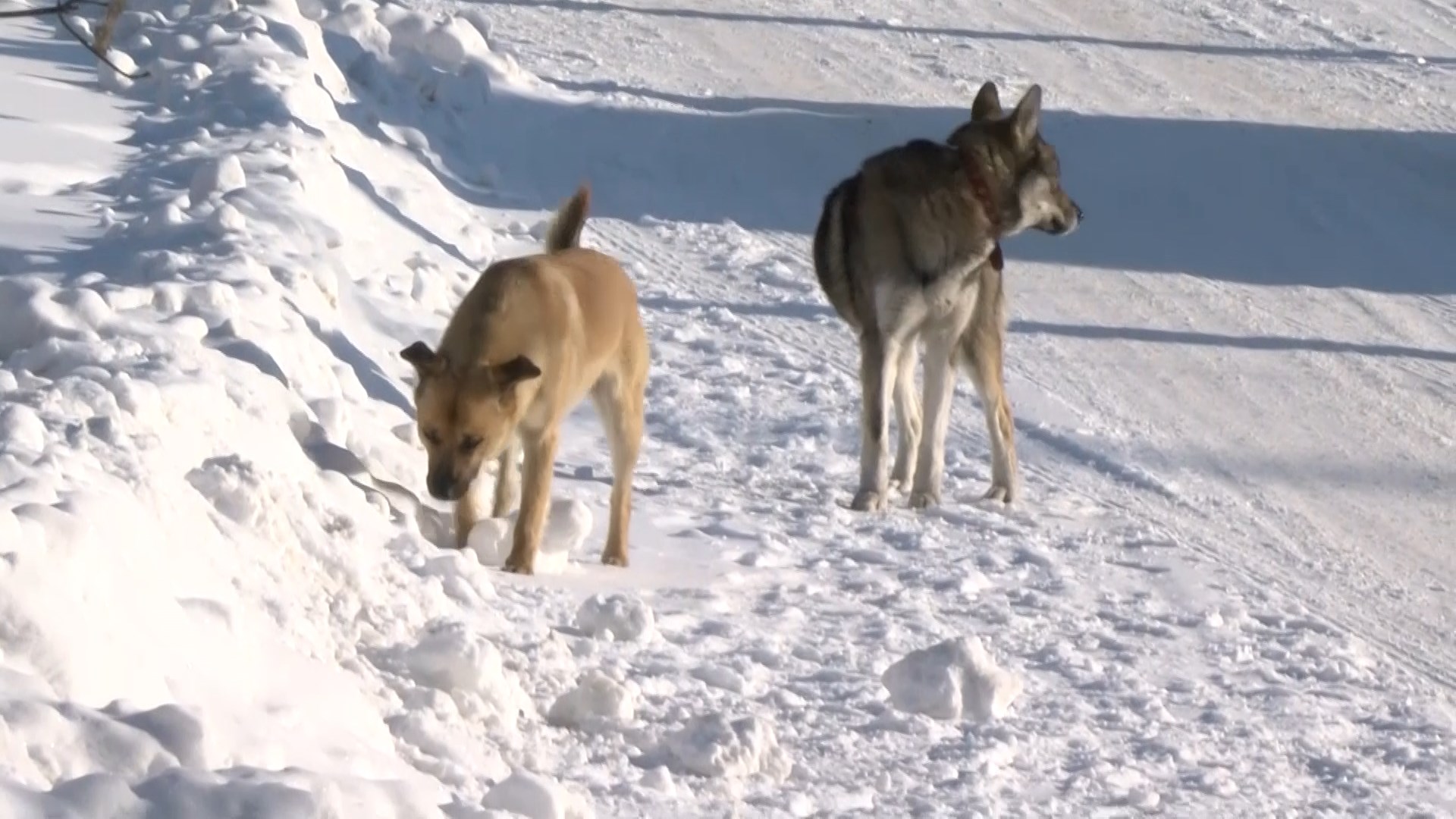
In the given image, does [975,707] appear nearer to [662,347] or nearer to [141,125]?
[662,347]

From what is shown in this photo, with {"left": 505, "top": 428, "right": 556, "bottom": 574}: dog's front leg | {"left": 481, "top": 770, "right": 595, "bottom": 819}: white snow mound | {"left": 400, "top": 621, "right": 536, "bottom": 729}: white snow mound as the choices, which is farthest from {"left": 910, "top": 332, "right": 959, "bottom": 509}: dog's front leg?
{"left": 481, "top": 770, "right": 595, "bottom": 819}: white snow mound

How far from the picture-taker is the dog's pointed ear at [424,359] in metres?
7.03

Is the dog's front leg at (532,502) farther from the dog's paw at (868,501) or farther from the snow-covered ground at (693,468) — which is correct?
the dog's paw at (868,501)

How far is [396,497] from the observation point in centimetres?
736

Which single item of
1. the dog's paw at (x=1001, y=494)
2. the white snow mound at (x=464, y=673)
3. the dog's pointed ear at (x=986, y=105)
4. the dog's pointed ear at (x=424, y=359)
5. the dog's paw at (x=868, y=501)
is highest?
the dog's pointed ear at (x=986, y=105)

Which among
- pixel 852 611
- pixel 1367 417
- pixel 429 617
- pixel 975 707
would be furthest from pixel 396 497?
pixel 1367 417

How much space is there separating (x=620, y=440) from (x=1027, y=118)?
2.48m

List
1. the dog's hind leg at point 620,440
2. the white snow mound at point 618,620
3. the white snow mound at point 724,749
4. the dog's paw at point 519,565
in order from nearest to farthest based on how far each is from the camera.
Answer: the white snow mound at point 724,749 → the white snow mound at point 618,620 → the dog's paw at point 519,565 → the dog's hind leg at point 620,440

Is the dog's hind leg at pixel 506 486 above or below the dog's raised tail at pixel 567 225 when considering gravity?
below

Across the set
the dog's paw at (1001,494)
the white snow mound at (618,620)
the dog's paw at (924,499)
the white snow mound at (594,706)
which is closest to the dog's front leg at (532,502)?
the white snow mound at (618,620)

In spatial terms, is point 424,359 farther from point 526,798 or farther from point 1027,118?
point 1027,118

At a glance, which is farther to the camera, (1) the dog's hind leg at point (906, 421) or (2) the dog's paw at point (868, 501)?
(1) the dog's hind leg at point (906, 421)

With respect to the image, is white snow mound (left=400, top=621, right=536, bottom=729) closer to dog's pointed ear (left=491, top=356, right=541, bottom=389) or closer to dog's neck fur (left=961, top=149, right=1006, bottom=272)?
dog's pointed ear (left=491, top=356, right=541, bottom=389)

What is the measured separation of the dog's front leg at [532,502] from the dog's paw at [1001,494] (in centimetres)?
227
